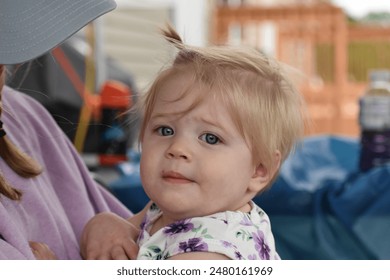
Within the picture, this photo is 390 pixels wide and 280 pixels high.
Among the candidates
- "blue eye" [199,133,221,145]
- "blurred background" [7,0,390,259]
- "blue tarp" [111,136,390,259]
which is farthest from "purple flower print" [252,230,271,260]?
"blue tarp" [111,136,390,259]

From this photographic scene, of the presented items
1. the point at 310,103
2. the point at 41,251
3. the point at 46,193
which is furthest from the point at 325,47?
the point at 41,251

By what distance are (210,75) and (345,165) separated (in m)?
1.64

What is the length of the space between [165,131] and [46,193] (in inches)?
8.6

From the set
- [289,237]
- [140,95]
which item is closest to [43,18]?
[140,95]

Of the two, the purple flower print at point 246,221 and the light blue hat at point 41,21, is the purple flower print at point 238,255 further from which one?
the light blue hat at point 41,21

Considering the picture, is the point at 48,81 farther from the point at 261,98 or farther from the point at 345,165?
the point at 261,98

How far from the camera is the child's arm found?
979mm

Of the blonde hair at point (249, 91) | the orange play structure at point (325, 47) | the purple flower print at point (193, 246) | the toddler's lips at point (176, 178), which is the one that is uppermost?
the blonde hair at point (249, 91)

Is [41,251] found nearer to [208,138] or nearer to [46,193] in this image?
[46,193]

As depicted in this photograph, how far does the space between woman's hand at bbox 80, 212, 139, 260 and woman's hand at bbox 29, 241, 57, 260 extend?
0.19ft

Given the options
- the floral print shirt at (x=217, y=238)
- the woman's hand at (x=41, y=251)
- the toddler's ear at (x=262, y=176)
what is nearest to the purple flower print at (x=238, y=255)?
the floral print shirt at (x=217, y=238)

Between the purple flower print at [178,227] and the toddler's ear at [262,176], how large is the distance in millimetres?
95

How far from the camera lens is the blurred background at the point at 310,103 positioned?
5.89ft

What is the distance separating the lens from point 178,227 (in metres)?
0.91
